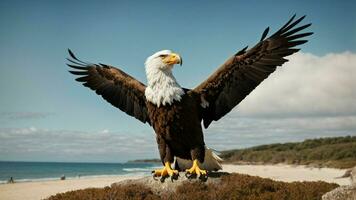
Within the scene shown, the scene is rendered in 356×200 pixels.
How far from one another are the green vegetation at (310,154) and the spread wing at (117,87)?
104ft

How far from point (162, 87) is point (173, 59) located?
47 cm

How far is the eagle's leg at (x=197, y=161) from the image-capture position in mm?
7594

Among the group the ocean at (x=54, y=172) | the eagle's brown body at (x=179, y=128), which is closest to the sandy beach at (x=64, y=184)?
the ocean at (x=54, y=172)

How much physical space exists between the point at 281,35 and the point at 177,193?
3253 millimetres

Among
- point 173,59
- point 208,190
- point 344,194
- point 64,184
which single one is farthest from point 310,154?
point 173,59

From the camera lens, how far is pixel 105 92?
9.31 m

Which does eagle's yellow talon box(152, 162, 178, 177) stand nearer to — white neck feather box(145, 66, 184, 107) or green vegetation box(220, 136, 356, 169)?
white neck feather box(145, 66, 184, 107)

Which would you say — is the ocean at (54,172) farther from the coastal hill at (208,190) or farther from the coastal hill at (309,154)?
the coastal hill at (208,190)

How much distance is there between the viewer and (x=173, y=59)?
7.15 m

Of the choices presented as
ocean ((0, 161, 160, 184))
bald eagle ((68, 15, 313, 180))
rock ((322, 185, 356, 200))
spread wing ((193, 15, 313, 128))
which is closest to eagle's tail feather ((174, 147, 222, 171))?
bald eagle ((68, 15, 313, 180))

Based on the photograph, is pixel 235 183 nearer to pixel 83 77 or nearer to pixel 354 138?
pixel 83 77

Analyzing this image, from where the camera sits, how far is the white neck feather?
7195mm

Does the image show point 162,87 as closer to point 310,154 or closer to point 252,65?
point 252,65

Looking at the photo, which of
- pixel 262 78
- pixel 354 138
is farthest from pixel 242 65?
pixel 354 138
